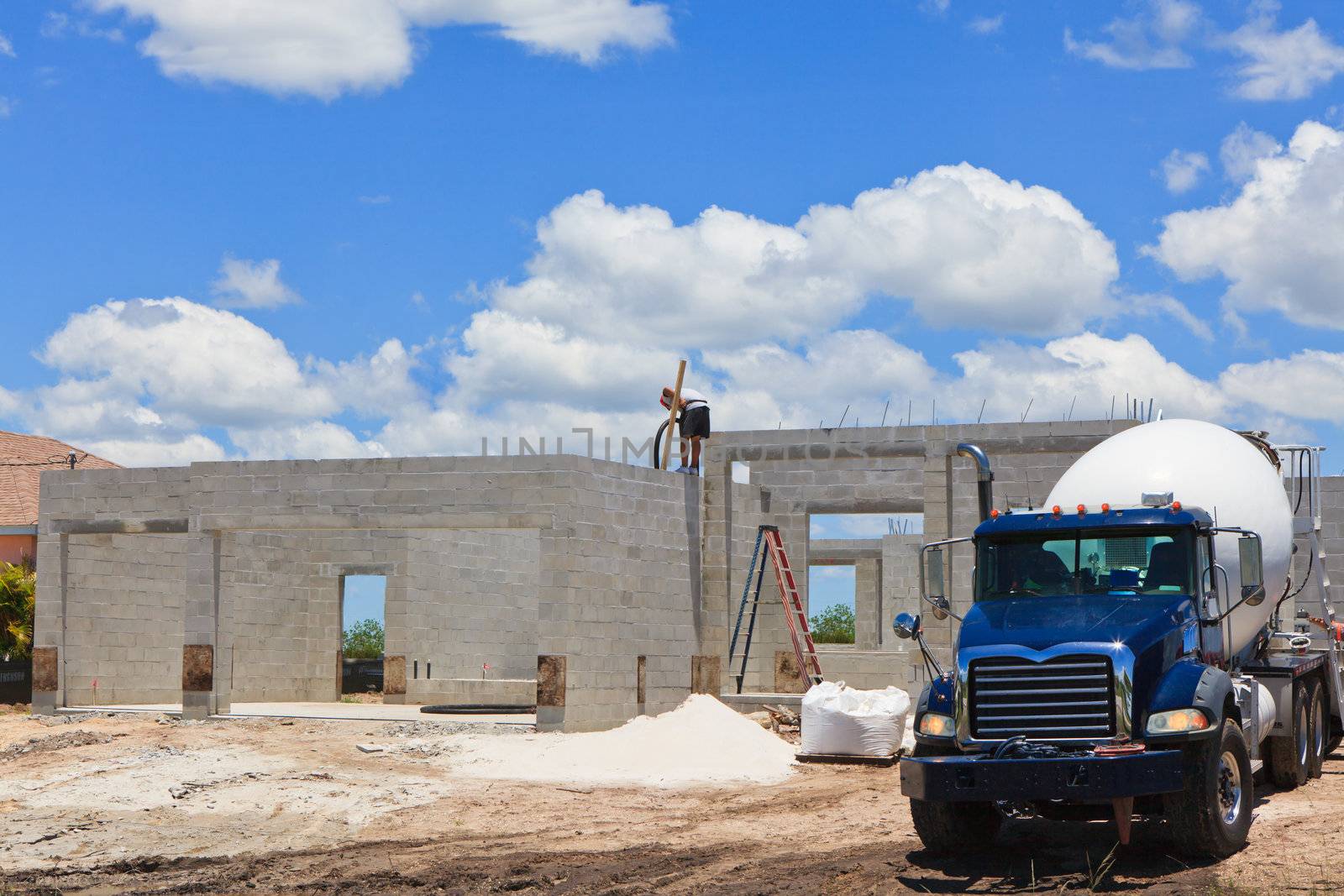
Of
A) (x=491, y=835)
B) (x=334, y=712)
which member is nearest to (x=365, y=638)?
(x=334, y=712)

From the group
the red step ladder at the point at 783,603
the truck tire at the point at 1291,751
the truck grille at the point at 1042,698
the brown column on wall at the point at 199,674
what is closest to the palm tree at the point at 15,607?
the brown column on wall at the point at 199,674

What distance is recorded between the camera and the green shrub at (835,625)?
49.3 metres

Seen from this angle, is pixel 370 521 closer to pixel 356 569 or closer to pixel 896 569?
pixel 356 569

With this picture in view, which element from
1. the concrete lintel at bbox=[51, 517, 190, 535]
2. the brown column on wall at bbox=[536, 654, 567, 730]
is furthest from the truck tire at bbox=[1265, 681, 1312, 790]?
the concrete lintel at bbox=[51, 517, 190, 535]

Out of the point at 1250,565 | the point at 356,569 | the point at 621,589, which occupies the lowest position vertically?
the point at 621,589

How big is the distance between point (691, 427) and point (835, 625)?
32.9m

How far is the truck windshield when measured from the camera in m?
11.0

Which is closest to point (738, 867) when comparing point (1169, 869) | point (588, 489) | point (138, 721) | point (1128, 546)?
point (1169, 869)

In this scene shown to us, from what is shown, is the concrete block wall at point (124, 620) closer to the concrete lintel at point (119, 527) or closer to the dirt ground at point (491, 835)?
the concrete lintel at point (119, 527)

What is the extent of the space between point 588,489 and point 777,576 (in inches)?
156

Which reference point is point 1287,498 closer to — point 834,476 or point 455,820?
point 455,820

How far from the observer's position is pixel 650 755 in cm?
1758

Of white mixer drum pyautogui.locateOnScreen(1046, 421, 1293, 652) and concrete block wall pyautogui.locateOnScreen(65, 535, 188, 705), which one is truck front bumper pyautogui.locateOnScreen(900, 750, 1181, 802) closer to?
white mixer drum pyautogui.locateOnScreen(1046, 421, 1293, 652)

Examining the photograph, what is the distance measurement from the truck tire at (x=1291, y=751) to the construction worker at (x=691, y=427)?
982 centimetres
